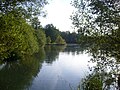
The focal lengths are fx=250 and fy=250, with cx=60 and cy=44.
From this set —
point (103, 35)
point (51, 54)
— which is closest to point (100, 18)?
point (103, 35)

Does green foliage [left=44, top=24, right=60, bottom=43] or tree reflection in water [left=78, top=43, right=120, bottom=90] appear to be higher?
green foliage [left=44, top=24, right=60, bottom=43]

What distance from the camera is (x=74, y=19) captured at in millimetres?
10797

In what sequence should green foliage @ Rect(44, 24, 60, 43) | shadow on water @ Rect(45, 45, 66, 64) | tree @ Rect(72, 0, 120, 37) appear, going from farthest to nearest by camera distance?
Result: green foliage @ Rect(44, 24, 60, 43)
shadow on water @ Rect(45, 45, 66, 64)
tree @ Rect(72, 0, 120, 37)

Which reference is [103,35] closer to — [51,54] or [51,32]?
[51,54]

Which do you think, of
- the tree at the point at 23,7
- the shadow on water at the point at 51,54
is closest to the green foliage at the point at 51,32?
the shadow on water at the point at 51,54

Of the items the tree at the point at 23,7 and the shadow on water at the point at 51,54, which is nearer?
the tree at the point at 23,7

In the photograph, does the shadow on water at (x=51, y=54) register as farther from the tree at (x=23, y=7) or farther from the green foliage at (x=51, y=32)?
the green foliage at (x=51, y=32)

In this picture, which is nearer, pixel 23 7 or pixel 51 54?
pixel 23 7

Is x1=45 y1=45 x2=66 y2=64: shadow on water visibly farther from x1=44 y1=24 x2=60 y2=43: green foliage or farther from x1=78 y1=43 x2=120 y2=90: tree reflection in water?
x1=44 y1=24 x2=60 y2=43: green foliage

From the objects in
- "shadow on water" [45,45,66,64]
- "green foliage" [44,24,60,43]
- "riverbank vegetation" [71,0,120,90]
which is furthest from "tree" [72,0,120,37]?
"green foliage" [44,24,60,43]

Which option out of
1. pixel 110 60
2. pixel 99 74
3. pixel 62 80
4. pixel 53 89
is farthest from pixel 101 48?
pixel 62 80

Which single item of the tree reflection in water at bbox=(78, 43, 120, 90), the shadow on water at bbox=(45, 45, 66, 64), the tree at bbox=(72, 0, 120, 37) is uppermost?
the tree at bbox=(72, 0, 120, 37)

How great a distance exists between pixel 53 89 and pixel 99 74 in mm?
17472

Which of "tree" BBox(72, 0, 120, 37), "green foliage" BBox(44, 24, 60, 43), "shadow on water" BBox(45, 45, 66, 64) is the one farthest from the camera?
"green foliage" BBox(44, 24, 60, 43)
